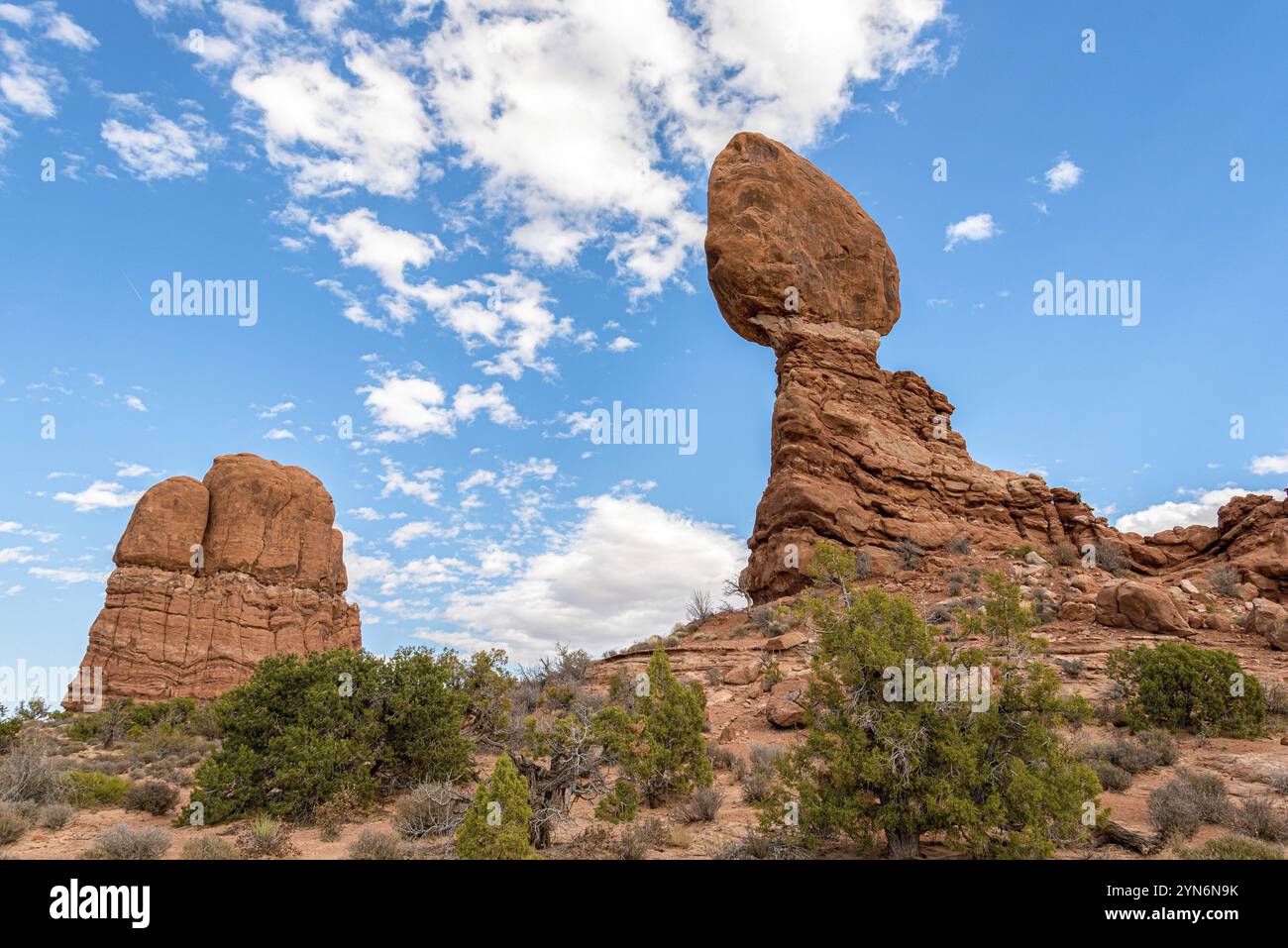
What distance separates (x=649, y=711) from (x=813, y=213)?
1045 inches

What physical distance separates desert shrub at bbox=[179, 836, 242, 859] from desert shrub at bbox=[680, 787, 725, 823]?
559 cm

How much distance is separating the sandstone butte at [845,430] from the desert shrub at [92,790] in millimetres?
19028

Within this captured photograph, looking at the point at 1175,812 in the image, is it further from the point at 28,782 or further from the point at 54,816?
the point at 28,782

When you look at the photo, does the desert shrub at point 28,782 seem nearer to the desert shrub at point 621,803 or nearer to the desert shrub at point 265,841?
the desert shrub at point 265,841

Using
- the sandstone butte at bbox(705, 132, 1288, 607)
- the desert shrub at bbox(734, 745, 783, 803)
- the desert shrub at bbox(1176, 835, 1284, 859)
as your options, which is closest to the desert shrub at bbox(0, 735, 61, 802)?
the desert shrub at bbox(734, 745, 783, 803)

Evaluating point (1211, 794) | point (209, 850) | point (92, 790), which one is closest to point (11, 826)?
point (92, 790)

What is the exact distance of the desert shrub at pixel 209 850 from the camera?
Result: 782 cm

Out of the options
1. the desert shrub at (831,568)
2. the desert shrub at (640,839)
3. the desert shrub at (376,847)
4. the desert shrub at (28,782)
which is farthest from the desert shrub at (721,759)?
the desert shrub at (28,782)

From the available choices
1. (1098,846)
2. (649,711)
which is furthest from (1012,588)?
(649,711)

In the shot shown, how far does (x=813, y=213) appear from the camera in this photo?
30875 mm

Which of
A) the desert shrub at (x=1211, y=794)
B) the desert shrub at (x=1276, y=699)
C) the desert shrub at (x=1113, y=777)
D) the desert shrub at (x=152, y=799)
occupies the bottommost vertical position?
the desert shrub at (x=152, y=799)

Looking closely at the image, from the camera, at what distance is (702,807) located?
9.24 meters

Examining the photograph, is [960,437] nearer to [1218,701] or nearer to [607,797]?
[1218,701]

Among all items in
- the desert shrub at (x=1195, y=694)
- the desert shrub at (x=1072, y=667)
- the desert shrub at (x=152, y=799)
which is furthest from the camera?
the desert shrub at (x=1072, y=667)
